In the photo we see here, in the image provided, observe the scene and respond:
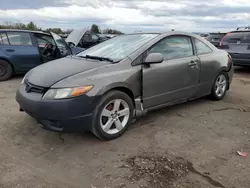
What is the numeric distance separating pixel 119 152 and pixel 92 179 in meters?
0.63

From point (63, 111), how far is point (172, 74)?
6.34ft

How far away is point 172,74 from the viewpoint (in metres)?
4.24

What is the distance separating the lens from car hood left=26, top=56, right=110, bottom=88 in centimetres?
338

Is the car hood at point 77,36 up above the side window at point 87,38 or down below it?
above

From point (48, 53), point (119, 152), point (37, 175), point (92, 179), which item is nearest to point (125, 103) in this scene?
point (119, 152)

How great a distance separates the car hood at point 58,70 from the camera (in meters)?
3.38

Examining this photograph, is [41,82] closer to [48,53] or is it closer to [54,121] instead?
[54,121]

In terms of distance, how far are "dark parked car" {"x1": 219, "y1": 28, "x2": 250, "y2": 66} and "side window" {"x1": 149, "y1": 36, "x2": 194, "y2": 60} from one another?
466 cm

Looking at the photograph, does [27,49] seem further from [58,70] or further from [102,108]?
[102,108]

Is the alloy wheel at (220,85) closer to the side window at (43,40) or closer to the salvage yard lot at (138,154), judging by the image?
the salvage yard lot at (138,154)

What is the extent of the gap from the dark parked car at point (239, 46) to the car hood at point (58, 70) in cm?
639

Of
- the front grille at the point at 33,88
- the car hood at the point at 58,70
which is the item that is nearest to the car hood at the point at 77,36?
the car hood at the point at 58,70

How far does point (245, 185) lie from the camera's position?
267cm

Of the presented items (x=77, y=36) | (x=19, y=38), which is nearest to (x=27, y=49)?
(x=19, y=38)
